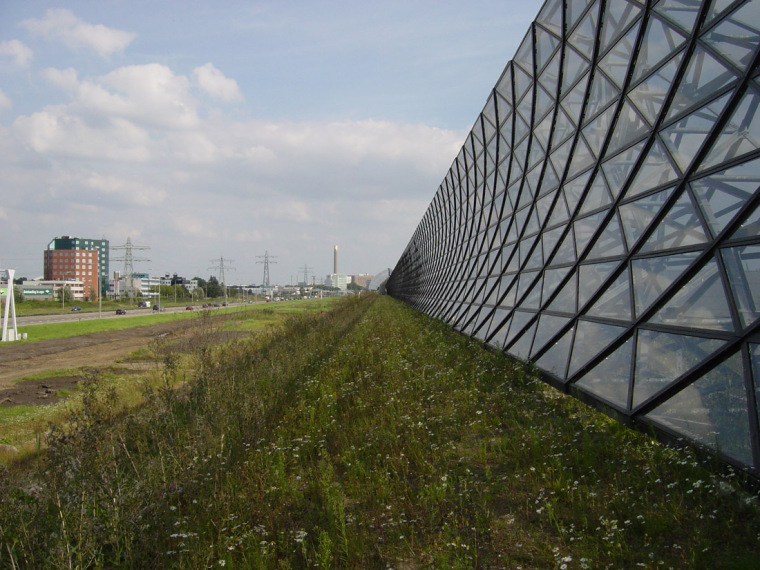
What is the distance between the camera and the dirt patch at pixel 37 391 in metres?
14.0

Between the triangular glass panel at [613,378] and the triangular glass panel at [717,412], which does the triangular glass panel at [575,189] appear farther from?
the triangular glass panel at [717,412]

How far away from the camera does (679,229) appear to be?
5.78m

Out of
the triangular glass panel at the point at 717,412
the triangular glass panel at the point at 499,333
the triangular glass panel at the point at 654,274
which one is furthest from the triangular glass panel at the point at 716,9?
the triangular glass panel at the point at 499,333

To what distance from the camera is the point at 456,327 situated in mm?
17016

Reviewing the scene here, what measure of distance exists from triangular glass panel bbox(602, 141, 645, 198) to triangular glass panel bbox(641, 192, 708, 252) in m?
1.36

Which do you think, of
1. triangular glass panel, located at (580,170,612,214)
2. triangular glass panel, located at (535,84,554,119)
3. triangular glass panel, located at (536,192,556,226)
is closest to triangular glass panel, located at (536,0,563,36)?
triangular glass panel, located at (535,84,554,119)

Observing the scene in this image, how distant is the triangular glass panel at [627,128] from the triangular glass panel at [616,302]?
83.5 inches

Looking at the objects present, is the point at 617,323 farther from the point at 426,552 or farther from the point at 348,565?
the point at 348,565

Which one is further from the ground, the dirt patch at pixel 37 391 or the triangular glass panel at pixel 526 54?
the triangular glass panel at pixel 526 54

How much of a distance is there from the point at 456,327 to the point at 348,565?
1368cm

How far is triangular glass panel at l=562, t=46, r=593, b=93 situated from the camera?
950 centimetres

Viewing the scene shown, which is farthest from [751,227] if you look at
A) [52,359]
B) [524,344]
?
[52,359]

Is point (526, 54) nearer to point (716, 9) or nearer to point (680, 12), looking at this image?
point (680, 12)

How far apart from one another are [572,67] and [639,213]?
502 centimetres
